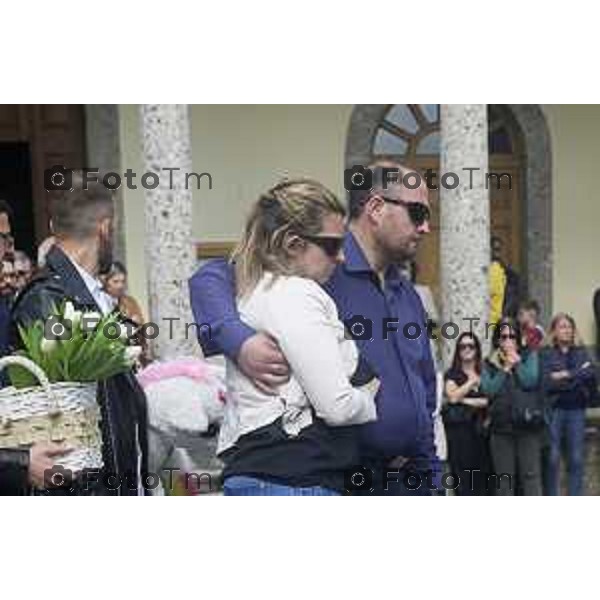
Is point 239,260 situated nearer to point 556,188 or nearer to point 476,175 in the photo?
point 476,175

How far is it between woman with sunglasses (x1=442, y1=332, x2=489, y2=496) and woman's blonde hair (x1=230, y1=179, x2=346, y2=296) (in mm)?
759

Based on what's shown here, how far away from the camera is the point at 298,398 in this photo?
15.1 feet

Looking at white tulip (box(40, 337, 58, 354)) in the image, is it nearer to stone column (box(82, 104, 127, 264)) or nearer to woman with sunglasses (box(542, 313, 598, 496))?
stone column (box(82, 104, 127, 264))

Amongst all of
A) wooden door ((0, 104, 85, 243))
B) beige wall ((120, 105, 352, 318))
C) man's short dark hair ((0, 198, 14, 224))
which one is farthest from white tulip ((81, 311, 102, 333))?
wooden door ((0, 104, 85, 243))

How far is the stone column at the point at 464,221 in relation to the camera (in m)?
5.05

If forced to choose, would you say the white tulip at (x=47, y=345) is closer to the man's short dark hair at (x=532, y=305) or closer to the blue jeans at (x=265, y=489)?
the blue jeans at (x=265, y=489)

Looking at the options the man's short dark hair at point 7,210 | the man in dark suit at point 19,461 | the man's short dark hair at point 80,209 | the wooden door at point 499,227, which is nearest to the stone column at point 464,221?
the wooden door at point 499,227

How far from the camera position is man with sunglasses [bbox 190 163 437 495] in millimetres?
4703

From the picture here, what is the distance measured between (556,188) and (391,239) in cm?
269

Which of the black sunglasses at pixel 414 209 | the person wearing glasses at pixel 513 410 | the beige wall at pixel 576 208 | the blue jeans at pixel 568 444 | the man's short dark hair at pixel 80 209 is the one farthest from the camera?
the beige wall at pixel 576 208

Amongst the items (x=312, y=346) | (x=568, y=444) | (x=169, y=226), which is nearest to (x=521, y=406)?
(x=568, y=444)

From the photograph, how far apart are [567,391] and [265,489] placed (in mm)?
1512

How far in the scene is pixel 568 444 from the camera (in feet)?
18.2

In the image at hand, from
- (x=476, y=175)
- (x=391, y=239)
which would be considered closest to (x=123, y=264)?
(x=391, y=239)
